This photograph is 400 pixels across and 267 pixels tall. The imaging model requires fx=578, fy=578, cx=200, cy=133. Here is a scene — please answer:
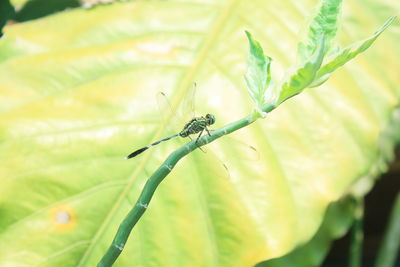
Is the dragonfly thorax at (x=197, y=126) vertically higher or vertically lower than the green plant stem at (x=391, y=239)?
higher

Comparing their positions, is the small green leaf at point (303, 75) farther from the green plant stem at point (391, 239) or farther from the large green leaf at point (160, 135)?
the green plant stem at point (391, 239)

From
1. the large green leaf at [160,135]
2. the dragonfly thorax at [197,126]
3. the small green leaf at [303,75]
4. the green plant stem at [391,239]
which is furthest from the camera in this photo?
the green plant stem at [391,239]

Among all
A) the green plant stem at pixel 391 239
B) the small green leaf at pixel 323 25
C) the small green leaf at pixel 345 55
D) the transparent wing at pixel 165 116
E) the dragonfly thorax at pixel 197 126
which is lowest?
the green plant stem at pixel 391 239

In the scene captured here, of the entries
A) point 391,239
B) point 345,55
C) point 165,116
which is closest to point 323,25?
point 345,55

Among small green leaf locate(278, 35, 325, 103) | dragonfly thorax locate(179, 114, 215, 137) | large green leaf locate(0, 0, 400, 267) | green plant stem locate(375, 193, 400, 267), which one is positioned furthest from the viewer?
green plant stem locate(375, 193, 400, 267)

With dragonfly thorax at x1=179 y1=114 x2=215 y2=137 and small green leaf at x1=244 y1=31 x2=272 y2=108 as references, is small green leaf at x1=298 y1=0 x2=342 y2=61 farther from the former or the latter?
dragonfly thorax at x1=179 y1=114 x2=215 y2=137

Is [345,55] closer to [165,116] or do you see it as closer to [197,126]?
[197,126]

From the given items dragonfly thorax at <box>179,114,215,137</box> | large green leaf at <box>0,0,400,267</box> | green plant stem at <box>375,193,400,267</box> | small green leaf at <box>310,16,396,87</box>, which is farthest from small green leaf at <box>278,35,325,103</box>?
green plant stem at <box>375,193,400,267</box>

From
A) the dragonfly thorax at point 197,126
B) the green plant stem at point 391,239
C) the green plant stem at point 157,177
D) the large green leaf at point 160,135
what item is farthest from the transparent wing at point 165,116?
the green plant stem at point 391,239
